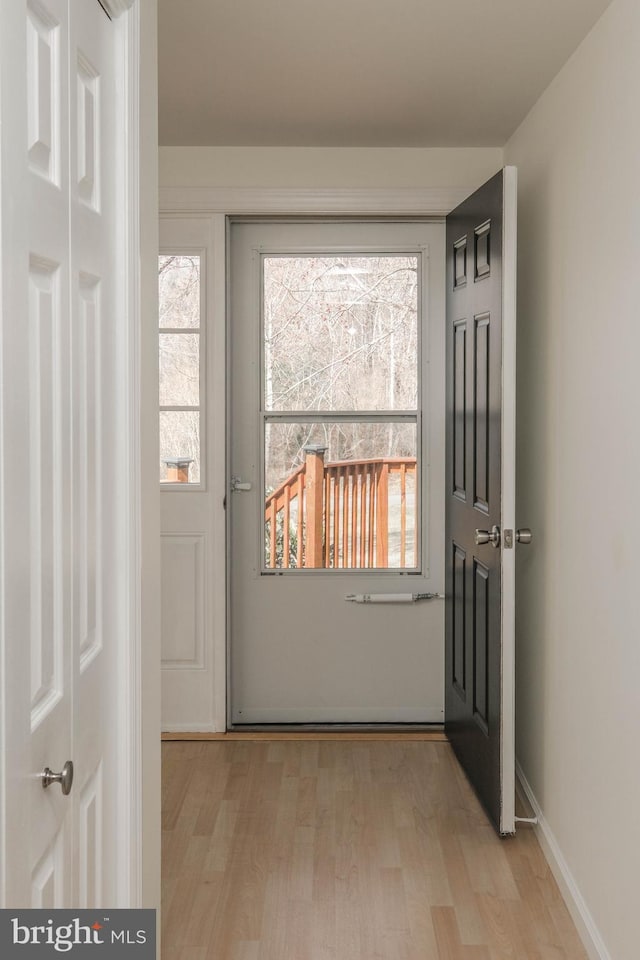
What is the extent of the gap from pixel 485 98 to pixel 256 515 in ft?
6.29

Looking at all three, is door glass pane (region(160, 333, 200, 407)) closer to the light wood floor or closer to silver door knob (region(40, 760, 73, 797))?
the light wood floor

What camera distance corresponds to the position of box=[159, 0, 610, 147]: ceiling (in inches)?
91.3

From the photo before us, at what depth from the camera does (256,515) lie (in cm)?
388

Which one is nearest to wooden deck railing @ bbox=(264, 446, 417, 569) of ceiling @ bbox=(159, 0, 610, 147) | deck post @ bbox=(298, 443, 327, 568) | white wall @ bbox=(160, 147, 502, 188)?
deck post @ bbox=(298, 443, 327, 568)

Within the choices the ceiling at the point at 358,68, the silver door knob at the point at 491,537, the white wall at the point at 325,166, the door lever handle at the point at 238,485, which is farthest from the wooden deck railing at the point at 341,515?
the ceiling at the point at 358,68

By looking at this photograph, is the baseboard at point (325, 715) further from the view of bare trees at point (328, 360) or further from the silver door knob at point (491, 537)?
the silver door knob at point (491, 537)

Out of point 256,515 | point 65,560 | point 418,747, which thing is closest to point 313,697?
point 418,747

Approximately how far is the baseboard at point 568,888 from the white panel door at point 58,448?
132 centimetres

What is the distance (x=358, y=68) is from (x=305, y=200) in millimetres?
922

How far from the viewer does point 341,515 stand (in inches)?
153

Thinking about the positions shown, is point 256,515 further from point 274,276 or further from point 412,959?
point 412,959

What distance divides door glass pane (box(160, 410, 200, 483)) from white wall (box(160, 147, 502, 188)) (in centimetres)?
99

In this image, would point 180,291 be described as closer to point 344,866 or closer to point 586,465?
point 586,465

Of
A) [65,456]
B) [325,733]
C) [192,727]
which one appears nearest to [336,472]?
[325,733]
